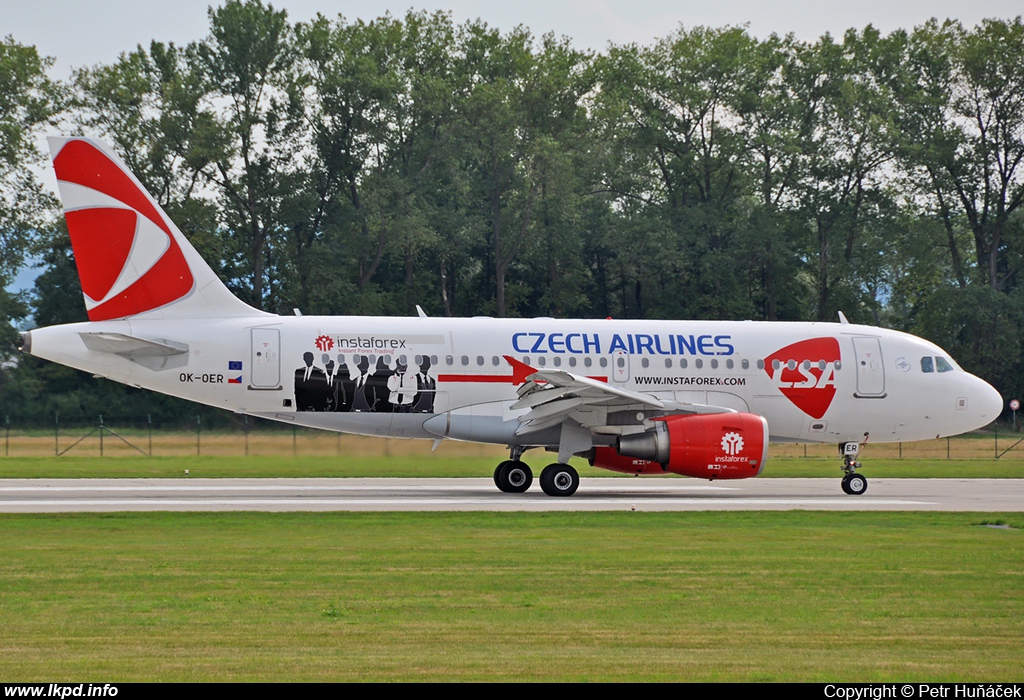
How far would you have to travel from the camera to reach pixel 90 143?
23.9 m

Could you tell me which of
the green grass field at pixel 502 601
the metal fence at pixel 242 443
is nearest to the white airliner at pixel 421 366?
the metal fence at pixel 242 443

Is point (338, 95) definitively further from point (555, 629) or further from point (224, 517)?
point (555, 629)

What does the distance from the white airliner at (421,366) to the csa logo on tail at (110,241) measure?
3 centimetres

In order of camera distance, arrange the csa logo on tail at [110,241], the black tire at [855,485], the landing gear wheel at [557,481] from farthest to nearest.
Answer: the black tire at [855,485] < the csa logo on tail at [110,241] < the landing gear wheel at [557,481]

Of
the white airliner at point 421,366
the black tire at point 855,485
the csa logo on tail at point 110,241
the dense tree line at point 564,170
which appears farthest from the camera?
the dense tree line at point 564,170

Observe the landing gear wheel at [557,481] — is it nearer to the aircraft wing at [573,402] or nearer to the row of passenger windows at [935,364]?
the aircraft wing at [573,402]

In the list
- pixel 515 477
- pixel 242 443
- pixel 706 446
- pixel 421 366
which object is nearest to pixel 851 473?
pixel 706 446

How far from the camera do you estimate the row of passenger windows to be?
2608cm

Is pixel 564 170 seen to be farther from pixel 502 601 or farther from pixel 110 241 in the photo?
pixel 502 601

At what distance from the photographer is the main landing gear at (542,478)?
23.5 meters

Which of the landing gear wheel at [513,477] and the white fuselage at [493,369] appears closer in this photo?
the white fuselage at [493,369]

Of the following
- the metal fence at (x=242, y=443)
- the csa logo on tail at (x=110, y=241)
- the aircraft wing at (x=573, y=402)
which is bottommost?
the metal fence at (x=242, y=443)

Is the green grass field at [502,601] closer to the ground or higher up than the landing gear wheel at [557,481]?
closer to the ground

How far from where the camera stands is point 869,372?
2559 cm
